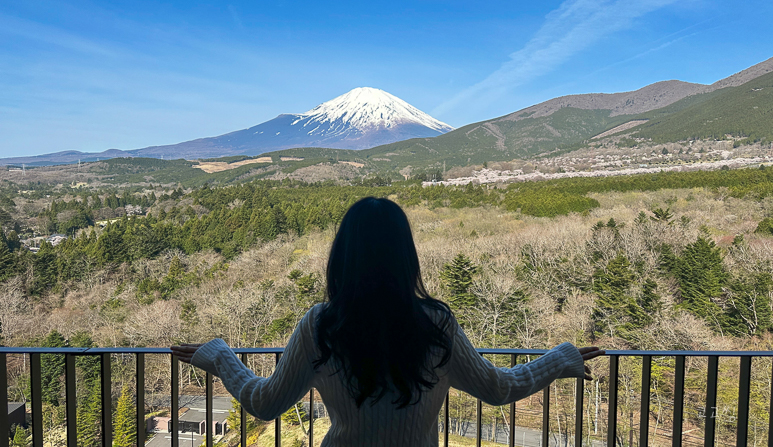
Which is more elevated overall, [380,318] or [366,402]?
[380,318]

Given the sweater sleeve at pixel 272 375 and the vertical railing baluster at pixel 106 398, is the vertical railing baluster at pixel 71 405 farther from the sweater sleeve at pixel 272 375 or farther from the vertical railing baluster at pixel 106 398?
the sweater sleeve at pixel 272 375

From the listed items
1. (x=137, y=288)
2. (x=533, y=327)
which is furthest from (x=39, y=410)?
(x=137, y=288)

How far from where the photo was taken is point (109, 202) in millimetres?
59281

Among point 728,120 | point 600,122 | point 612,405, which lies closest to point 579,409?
point 612,405

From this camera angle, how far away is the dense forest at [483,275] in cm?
1839

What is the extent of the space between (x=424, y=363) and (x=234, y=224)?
Result: 156 feet

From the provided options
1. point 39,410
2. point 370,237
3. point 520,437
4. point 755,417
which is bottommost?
point 520,437

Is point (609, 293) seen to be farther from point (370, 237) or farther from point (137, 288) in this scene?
point (137, 288)

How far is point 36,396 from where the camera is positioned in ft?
4.83

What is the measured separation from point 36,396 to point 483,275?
84.7 feet

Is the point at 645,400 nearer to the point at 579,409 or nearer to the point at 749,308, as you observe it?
the point at 579,409

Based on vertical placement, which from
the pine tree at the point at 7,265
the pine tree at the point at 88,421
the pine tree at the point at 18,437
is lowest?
the pine tree at the point at 88,421

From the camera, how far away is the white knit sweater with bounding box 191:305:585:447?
81cm

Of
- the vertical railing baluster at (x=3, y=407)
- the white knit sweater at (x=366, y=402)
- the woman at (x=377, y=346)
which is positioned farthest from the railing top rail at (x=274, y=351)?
the woman at (x=377, y=346)
